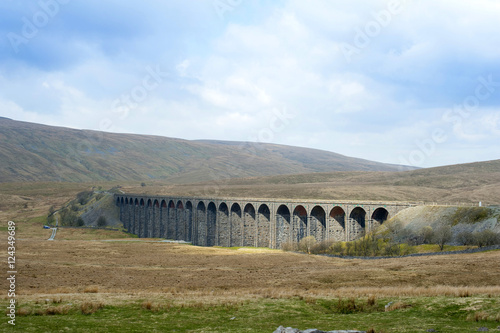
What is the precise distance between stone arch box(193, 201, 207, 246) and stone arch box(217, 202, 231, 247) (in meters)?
5.21

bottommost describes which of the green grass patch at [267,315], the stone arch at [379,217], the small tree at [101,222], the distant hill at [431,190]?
the small tree at [101,222]

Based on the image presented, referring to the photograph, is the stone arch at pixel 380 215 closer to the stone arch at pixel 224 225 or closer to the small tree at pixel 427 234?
the small tree at pixel 427 234

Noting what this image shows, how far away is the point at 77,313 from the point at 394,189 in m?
116

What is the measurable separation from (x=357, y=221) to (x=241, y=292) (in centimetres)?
3776

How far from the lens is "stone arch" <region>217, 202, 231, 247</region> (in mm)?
83438

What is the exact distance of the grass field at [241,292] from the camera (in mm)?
17984

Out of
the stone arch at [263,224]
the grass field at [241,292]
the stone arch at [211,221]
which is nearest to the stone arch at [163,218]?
the stone arch at [211,221]

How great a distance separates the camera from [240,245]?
78.8 meters

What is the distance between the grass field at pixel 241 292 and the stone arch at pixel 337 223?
1197 cm

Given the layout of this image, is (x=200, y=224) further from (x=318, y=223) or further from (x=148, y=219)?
(x=318, y=223)

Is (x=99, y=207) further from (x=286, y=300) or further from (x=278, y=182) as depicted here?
(x=286, y=300)

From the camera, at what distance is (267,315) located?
802 inches

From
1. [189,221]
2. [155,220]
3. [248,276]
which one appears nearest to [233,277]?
[248,276]

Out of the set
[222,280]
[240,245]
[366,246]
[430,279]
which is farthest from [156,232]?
[430,279]
